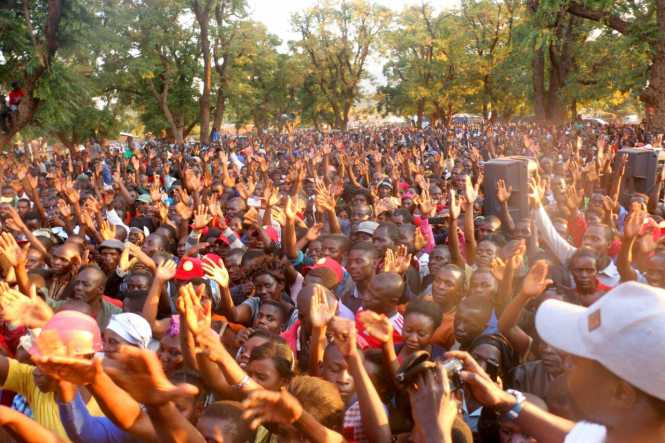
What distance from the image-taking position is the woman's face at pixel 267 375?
8.86ft

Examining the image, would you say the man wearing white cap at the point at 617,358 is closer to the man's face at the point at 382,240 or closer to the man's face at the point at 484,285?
the man's face at the point at 484,285

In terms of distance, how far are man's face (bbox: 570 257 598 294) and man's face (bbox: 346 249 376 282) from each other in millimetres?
1489

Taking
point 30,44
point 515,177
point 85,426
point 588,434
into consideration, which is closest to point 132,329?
point 85,426

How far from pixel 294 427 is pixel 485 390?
2.24 feet

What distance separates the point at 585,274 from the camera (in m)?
4.05

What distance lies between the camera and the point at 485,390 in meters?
1.90

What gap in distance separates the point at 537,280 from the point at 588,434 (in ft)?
4.48

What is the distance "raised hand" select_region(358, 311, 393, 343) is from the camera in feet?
7.75

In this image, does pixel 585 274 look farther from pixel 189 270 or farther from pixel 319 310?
pixel 189 270

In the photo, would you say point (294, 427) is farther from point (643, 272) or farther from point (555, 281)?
point (643, 272)

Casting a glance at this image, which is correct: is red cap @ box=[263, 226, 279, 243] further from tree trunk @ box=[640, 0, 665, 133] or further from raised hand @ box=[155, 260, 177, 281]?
tree trunk @ box=[640, 0, 665, 133]

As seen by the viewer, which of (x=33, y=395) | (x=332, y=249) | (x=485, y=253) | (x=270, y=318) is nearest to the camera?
(x=33, y=395)

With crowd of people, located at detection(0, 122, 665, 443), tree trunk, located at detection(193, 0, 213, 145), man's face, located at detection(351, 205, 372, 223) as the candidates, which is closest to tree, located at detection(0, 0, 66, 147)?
crowd of people, located at detection(0, 122, 665, 443)

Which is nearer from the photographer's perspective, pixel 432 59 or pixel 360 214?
pixel 360 214
